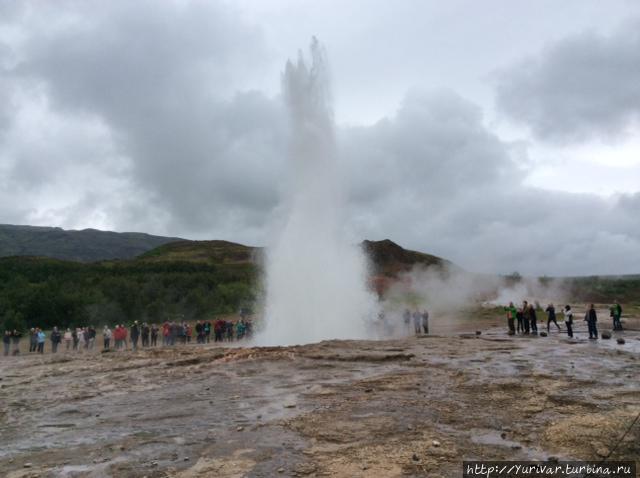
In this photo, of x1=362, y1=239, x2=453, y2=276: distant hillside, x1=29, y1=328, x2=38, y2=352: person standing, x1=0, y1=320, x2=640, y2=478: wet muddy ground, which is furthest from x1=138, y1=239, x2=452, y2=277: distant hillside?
x1=0, y1=320, x2=640, y2=478: wet muddy ground

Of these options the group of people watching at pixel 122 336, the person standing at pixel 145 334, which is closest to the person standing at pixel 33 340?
the group of people watching at pixel 122 336

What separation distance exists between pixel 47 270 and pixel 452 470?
6263cm

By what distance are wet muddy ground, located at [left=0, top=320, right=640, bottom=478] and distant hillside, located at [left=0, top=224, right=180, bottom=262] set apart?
147m

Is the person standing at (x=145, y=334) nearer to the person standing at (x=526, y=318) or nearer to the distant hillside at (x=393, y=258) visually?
the person standing at (x=526, y=318)

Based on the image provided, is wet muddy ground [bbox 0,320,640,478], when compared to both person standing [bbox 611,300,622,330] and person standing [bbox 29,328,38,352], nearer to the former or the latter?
person standing [bbox 611,300,622,330]

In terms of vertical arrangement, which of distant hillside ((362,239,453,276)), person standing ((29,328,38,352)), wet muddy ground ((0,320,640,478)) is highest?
distant hillside ((362,239,453,276))

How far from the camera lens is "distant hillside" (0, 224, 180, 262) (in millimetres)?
150500

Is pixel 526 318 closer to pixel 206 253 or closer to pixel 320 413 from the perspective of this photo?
pixel 320 413

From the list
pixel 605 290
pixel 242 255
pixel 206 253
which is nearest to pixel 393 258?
pixel 242 255

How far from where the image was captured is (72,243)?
16375 centimetres

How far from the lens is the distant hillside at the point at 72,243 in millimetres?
150500

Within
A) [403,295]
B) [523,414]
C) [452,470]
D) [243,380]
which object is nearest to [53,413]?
[243,380]

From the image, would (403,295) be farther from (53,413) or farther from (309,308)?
(53,413)

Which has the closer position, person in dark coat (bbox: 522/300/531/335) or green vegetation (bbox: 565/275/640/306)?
person in dark coat (bbox: 522/300/531/335)
